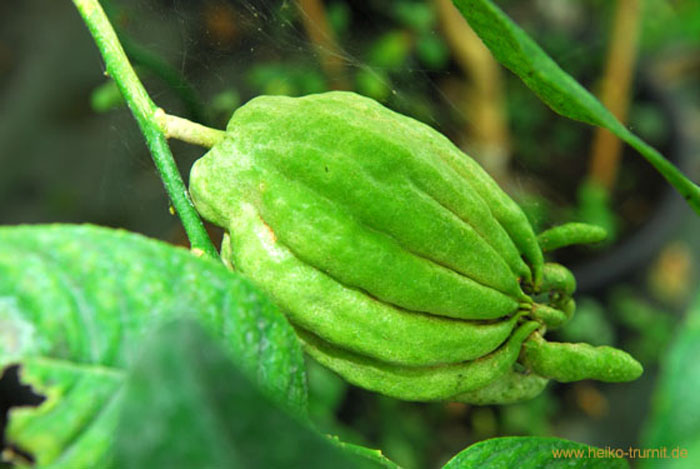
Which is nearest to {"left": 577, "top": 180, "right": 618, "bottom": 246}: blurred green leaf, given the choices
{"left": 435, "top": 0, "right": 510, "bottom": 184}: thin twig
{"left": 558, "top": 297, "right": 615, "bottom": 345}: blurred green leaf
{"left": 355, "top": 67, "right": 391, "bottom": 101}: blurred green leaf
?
{"left": 558, "top": 297, "right": 615, "bottom": 345}: blurred green leaf

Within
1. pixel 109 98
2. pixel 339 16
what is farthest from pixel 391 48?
pixel 109 98

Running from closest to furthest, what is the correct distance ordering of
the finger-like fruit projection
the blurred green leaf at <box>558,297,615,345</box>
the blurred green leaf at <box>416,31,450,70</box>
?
1. the finger-like fruit projection
2. the blurred green leaf at <box>416,31,450,70</box>
3. the blurred green leaf at <box>558,297,615,345</box>

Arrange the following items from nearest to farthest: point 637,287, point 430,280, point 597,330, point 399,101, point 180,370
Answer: point 180,370 → point 430,280 → point 399,101 → point 597,330 → point 637,287

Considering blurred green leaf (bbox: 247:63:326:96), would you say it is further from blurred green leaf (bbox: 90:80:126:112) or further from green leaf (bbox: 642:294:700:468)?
green leaf (bbox: 642:294:700:468)

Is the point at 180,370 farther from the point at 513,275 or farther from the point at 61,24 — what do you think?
the point at 61,24

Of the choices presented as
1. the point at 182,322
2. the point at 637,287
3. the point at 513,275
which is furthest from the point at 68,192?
the point at 182,322

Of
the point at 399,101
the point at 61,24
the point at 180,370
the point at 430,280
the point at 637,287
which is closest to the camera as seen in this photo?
the point at 180,370

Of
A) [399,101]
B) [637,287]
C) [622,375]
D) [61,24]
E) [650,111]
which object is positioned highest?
[650,111]
